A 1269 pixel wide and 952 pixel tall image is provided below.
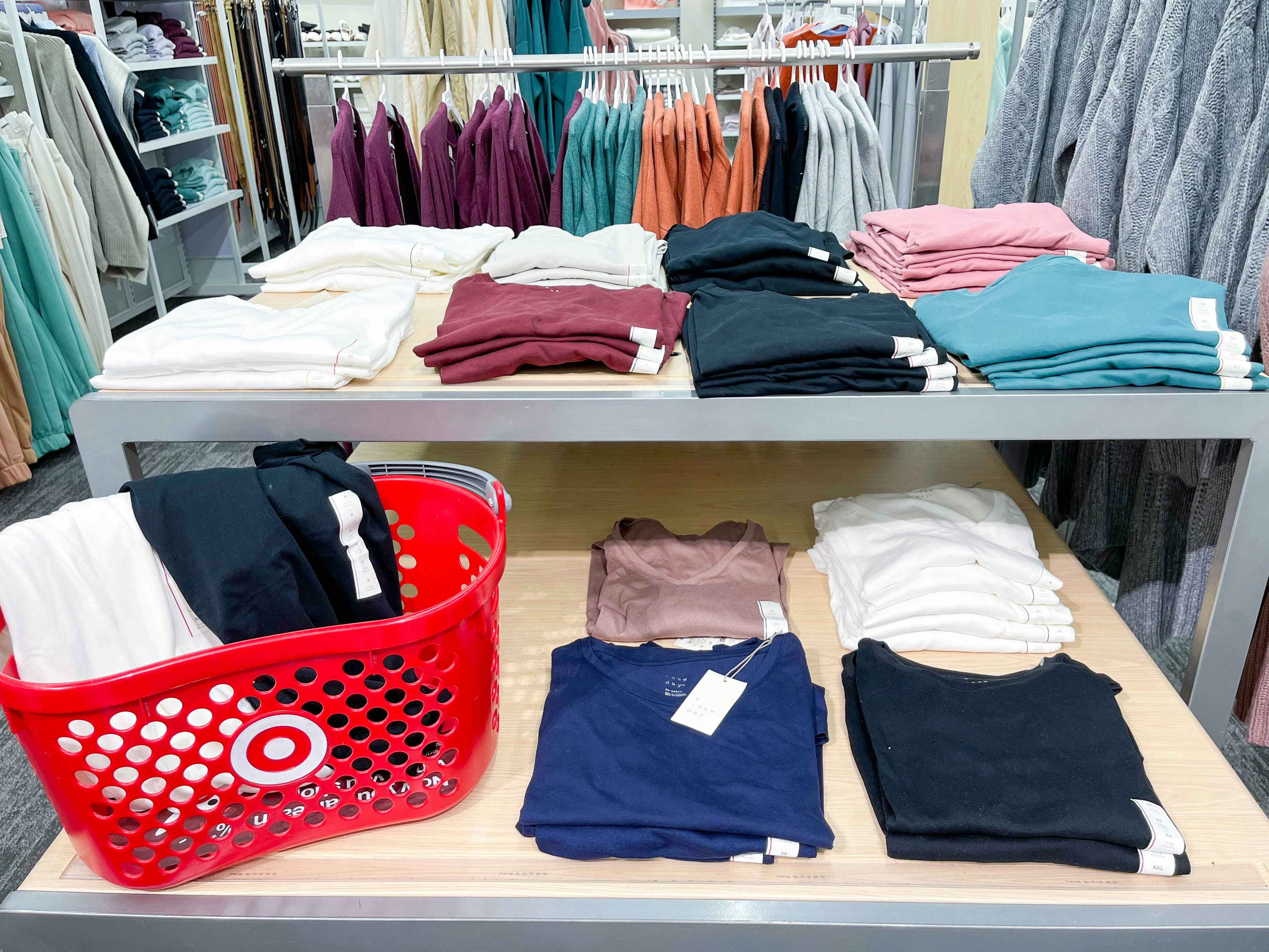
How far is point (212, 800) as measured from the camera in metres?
0.84

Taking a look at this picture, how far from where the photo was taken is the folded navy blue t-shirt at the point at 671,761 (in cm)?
87

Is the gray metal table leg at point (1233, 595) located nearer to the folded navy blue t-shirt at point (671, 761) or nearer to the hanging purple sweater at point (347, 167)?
the folded navy blue t-shirt at point (671, 761)

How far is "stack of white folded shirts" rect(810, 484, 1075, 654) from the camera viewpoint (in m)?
1.15

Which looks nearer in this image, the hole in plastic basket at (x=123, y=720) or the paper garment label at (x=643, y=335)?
the hole in plastic basket at (x=123, y=720)

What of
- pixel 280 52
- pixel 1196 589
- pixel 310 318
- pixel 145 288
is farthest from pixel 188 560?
pixel 280 52

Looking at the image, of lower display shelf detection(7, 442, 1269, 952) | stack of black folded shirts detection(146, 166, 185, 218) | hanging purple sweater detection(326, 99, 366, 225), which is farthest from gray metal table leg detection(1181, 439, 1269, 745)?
stack of black folded shirts detection(146, 166, 185, 218)

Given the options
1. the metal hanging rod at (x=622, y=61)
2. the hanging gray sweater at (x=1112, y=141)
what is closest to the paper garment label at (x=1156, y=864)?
the hanging gray sweater at (x=1112, y=141)

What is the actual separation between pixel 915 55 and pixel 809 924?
1614 millimetres

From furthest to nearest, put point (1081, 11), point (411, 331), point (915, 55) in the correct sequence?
point (915, 55) < point (1081, 11) < point (411, 331)

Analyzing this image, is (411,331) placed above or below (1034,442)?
above

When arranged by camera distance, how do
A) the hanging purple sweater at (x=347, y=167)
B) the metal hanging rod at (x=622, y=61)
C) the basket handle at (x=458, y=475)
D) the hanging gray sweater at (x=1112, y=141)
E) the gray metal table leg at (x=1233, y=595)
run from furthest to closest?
1. the hanging purple sweater at (x=347, y=167)
2. the metal hanging rod at (x=622, y=61)
3. the hanging gray sweater at (x=1112, y=141)
4. the gray metal table leg at (x=1233, y=595)
5. the basket handle at (x=458, y=475)

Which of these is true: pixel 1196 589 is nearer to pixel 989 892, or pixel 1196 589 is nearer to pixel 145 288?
pixel 989 892

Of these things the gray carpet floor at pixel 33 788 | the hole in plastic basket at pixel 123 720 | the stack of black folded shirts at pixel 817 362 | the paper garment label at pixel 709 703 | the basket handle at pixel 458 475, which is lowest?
the gray carpet floor at pixel 33 788

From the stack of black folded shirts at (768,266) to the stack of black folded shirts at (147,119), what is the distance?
3546 millimetres
